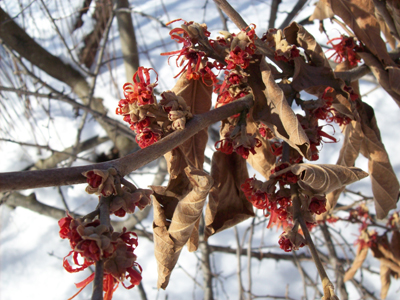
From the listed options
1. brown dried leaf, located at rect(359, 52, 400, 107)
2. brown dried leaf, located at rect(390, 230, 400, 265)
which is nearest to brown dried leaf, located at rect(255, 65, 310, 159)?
brown dried leaf, located at rect(359, 52, 400, 107)

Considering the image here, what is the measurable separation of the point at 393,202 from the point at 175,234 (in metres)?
0.62

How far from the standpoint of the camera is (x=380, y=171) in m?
0.90

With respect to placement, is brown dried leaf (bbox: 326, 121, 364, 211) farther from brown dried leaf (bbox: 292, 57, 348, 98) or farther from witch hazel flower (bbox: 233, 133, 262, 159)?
witch hazel flower (bbox: 233, 133, 262, 159)

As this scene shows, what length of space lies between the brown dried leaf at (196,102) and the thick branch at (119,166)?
0.46 feet

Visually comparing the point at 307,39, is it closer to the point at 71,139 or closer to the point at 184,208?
the point at 184,208

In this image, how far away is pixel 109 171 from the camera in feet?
1.44

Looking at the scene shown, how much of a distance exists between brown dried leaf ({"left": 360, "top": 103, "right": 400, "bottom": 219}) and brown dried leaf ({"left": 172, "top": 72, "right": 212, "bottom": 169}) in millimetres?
419

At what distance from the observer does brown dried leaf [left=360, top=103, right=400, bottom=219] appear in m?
0.88

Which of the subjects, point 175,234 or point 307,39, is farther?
point 307,39

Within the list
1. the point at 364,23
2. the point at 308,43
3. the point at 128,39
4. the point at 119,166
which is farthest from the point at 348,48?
the point at 128,39

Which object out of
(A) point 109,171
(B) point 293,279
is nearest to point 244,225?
(B) point 293,279

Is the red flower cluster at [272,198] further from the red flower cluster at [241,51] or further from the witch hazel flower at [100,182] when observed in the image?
the witch hazel flower at [100,182]

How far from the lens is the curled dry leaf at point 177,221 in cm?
59

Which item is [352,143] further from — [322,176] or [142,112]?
[142,112]
